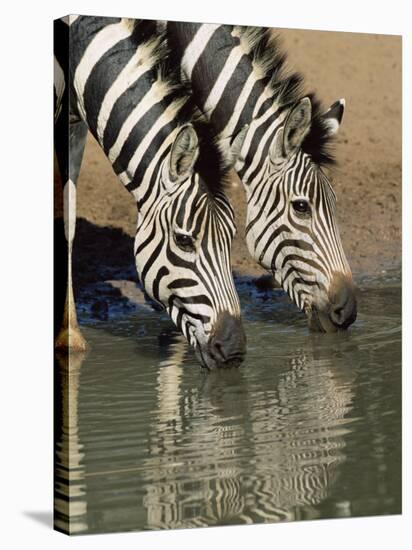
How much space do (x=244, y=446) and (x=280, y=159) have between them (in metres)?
1.86

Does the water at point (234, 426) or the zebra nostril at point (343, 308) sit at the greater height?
the zebra nostril at point (343, 308)

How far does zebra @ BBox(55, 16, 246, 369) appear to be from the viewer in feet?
29.7

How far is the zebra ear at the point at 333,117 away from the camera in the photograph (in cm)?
961

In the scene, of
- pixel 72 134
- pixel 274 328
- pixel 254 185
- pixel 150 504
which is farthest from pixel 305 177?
pixel 150 504

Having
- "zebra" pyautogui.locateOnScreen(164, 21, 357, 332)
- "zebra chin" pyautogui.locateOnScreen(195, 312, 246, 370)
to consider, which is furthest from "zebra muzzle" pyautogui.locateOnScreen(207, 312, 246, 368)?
"zebra" pyautogui.locateOnScreen(164, 21, 357, 332)

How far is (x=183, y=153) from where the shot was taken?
9086mm

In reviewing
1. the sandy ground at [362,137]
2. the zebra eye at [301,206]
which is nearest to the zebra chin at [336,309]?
the sandy ground at [362,137]

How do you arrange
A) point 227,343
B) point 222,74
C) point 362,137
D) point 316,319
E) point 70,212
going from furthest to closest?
point 362,137 → point 316,319 → point 222,74 → point 227,343 → point 70,212

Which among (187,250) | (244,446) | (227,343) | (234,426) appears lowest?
(244,446)

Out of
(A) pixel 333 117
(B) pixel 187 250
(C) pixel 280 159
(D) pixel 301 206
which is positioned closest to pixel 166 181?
(B) pixel 187 250

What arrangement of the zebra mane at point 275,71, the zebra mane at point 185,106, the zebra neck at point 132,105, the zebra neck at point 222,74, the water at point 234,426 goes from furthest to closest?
the zebra mane at point 275,71, the zebra neck at point 222,74, the zebra mane at point 185,106, the zebra neck at point 132,105, the water at point 234,426

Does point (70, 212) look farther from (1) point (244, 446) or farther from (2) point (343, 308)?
(2) point (343, 308)

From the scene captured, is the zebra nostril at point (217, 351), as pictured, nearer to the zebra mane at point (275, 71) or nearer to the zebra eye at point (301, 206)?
the zebra eye at point (301, 206)

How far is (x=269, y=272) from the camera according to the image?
945cm
